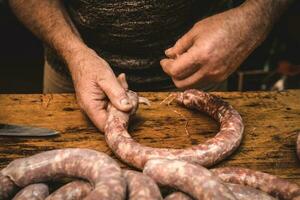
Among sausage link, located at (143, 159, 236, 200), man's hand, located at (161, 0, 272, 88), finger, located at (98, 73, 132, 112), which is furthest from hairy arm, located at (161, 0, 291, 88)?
sausage link, located at (143, 159, 236, 200)

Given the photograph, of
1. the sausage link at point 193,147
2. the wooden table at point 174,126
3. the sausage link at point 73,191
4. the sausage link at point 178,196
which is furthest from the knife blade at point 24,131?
the sausage link at point 178,196

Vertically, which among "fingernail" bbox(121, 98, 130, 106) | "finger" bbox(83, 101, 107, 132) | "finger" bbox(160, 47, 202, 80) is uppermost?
"finger" bbox(160, 47, 202, 80)

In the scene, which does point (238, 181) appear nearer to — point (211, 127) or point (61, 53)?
point (211, 127)

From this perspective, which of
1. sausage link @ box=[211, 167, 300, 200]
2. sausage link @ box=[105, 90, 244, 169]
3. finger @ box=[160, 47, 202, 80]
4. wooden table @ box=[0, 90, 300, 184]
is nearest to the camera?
sausage link @ box=[211, 167, 300, 200]

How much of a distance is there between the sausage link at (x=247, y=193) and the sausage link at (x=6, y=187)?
885 millimetres

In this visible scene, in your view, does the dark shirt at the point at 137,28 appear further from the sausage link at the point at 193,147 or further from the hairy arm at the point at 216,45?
the sausage link at the point at 193,147

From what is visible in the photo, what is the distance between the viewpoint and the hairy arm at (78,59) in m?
2.33

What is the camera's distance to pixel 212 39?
96.8 inches

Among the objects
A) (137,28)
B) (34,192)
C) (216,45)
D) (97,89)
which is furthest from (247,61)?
(34,192)

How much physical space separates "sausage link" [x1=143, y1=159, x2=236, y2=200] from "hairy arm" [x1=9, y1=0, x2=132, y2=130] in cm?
59

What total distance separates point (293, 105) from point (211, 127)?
0.61m

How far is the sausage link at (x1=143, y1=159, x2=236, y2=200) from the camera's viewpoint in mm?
1512

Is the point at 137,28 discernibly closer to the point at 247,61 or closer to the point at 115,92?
the point at 115,92

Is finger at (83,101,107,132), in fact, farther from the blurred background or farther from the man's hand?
the blurred background
